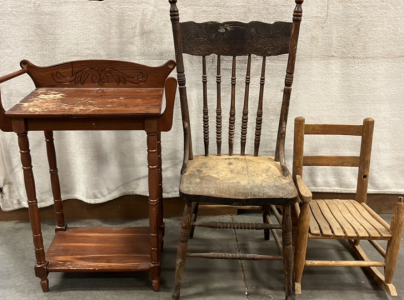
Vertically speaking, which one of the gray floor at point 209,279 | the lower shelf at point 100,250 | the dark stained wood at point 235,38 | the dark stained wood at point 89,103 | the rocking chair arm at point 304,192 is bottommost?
the gray floor at point 209,279

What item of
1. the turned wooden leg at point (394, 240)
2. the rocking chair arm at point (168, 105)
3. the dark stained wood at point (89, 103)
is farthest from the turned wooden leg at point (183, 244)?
the turned wooden leg at point (394, 240)

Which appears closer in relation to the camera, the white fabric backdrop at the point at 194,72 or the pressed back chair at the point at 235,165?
the pressed back chair at the point at 235,165

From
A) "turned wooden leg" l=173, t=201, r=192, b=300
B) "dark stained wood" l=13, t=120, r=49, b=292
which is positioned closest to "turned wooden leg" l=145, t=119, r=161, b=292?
"turned wooden leg" l=173, t=201, r=192, b=300

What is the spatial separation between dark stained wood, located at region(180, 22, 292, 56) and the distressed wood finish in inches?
6.3

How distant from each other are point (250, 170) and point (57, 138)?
1.13 metres

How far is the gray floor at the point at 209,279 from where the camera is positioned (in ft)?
5.91

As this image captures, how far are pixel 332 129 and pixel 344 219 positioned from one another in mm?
442

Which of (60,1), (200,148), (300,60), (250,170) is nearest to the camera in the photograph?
(250,170)

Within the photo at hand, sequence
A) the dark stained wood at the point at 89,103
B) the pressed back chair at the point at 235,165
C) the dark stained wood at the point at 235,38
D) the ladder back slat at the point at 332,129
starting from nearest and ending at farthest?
1. the dark stained wood at the point at 89,103
2. the pressed back chair at the point at 235,165
3. the dark stained wood at the point at 235,38
4. the ladder back slat at the point at 332,129

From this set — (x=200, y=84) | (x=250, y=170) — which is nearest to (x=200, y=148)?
A: (x=200, y=84)

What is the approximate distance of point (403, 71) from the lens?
2.09 m

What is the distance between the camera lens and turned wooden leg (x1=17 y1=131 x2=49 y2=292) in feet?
5.13

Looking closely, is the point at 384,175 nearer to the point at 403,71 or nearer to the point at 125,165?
the point at 403,71

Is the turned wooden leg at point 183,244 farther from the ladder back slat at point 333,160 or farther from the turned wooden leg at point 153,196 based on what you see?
the ladder back slat at point 333,160
